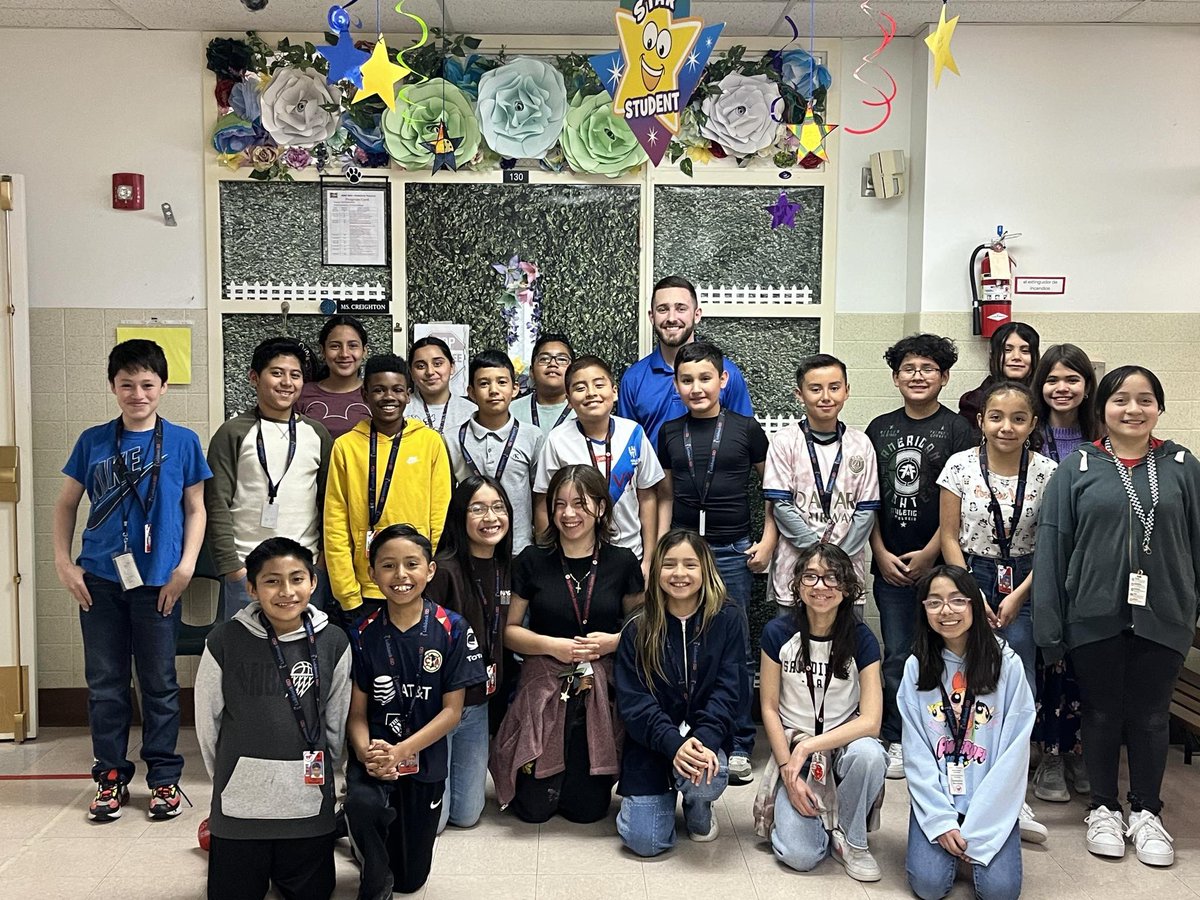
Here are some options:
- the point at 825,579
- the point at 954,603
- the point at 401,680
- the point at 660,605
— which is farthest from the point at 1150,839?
the point at 401,680

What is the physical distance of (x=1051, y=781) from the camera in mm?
3559

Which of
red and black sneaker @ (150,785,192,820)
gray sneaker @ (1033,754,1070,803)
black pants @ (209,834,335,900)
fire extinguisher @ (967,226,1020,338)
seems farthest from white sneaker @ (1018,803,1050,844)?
red and black sneaker @ (150,785,192,820)

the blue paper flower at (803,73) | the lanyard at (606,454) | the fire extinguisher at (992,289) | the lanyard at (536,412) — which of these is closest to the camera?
the lanyard at (606,454)

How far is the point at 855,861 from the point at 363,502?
5.91ft

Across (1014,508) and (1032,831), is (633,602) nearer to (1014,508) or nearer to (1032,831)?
(1014,508)

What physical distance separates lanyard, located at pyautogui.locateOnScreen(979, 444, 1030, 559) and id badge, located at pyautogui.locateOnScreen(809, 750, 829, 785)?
0.91 m

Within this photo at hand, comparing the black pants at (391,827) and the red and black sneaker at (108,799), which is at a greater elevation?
the black pants at (391,827)

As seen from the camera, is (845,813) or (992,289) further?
(992,289)

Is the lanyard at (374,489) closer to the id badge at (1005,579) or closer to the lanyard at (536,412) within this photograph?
the lanyard at (536,412)

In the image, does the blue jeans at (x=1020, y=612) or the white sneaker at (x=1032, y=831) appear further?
the blue jeans at (x=1020, y=612)

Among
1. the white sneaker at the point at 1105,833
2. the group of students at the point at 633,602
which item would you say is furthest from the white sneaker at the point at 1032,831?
the white sneaker at the point at 1105,833

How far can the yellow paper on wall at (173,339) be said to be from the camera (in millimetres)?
4312

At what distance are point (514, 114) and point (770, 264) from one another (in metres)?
1.21

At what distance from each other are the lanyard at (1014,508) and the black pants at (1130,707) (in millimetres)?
385
